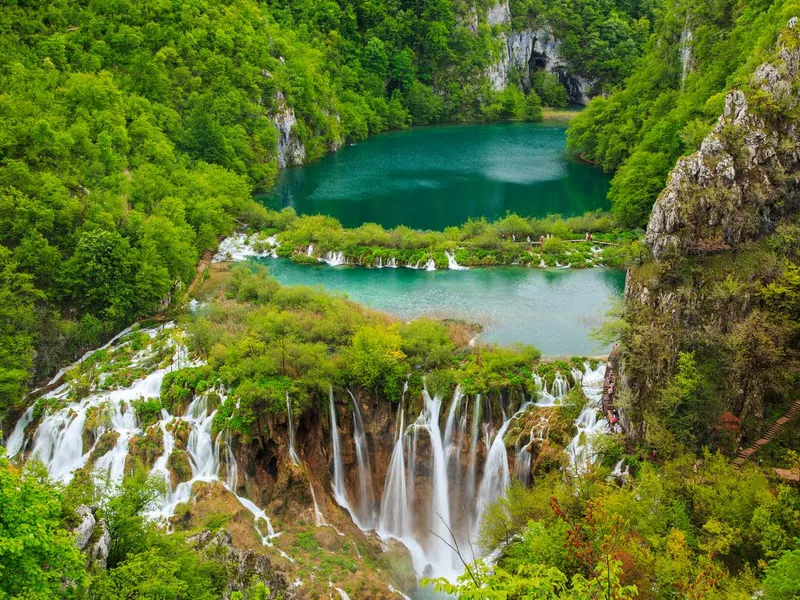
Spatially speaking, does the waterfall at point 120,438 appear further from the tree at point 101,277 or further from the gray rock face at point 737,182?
the gray rock face at point 737,182

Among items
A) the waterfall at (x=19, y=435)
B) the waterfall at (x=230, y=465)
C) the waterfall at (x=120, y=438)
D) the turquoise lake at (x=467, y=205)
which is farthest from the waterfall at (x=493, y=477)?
the waterfall at (x=19, y=435)

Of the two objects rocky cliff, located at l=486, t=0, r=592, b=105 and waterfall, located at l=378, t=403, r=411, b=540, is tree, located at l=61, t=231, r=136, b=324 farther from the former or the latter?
rocky cliff, located at l=486, t=0, r=592, b=105

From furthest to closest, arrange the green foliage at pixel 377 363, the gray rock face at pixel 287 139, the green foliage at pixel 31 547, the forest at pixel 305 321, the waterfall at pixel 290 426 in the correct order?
the gray rock face at pixel 287 139, the green foliage at pixel 377 363, the waterfall at pixel 290 426, the forest at pixel 305 321, the green foliage at pixel 31 547

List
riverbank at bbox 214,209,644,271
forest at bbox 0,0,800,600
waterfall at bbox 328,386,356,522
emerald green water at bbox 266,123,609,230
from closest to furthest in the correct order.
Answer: forest at bbox 0,0,800,600
waterfall at bbox 328,386,356,522
riverbank at bbox 214,209,644,271
emerald green water at bbox 266,123,609,230

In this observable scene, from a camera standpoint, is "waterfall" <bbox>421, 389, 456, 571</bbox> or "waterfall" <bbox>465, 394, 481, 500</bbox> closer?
"waterfall" <bbox>421, 389, 456, 571</bbox>

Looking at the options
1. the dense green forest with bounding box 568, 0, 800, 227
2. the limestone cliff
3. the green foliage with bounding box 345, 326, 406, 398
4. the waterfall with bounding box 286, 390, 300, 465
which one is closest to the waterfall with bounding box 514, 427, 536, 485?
the limestone cliff

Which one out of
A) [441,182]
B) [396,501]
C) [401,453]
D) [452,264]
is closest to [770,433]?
[401,453]
